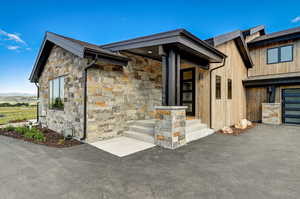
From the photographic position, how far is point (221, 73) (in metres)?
7.32

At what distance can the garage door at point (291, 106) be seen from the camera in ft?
27.3

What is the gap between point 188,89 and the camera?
7043 mm

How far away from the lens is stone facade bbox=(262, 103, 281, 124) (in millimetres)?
8477

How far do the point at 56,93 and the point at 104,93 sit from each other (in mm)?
2920

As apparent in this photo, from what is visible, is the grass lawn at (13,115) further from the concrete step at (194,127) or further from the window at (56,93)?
the concrete step at (194,127)

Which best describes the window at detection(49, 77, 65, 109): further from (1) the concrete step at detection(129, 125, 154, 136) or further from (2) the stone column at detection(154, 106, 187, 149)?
(2) the stone column at detection(154, 106, 187, 149)

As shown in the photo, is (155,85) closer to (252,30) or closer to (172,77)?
(172,77)

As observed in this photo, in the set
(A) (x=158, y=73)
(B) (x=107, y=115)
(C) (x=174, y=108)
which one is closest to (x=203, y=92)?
(A) (x=158, y=73)

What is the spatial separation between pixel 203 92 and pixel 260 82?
5305 mm

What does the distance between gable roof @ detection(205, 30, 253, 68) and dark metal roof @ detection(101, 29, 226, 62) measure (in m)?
1.15

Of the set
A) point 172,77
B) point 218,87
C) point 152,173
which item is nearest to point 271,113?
point 218,87

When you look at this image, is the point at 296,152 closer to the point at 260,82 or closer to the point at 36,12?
the point at 260,82

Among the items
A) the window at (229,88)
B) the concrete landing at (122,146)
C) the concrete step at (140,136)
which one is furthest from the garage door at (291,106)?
the concrete landing at (122,146)

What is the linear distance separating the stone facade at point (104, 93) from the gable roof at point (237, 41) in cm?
275
